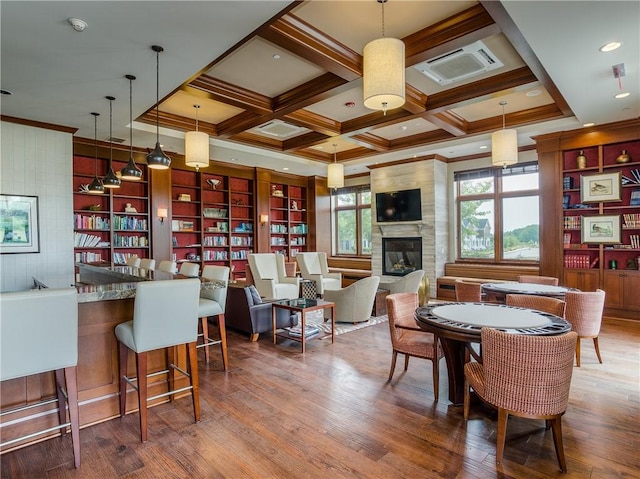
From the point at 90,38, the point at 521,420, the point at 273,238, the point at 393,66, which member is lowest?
the point at 521,420

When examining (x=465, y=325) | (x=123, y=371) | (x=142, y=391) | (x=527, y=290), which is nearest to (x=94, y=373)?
(x=123, y=371)

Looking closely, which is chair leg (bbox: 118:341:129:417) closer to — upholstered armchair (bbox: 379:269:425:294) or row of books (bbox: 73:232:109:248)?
upholstered armchair (bbox: 379:269:425:294)

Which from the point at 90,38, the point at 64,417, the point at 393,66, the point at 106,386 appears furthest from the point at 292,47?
the point at 64,417

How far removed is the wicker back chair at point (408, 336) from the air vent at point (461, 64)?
2.56 meters

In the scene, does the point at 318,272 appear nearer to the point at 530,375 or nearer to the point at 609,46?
the point at 609,46

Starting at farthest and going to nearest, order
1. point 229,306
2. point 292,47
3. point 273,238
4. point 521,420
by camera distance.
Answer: point 273,238
point 229,306
point 292,47
point 521,420

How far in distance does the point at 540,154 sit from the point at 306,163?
4813mm

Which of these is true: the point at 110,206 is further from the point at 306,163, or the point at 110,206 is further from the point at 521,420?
the point at 521,420

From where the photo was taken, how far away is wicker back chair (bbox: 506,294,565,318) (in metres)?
3.22

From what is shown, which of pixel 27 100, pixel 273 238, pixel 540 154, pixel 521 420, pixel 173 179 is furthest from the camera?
pixel 273 238

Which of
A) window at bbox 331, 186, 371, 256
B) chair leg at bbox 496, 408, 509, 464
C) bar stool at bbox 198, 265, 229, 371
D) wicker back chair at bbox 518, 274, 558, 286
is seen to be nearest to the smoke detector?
bar stool at bbox 198, 265, 229, 371

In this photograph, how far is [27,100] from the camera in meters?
4.29

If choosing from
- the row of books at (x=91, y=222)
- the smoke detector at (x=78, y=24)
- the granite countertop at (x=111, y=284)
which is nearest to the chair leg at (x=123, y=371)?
the granite countertop at (x=111, y=284)

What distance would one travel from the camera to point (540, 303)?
11.1ft
